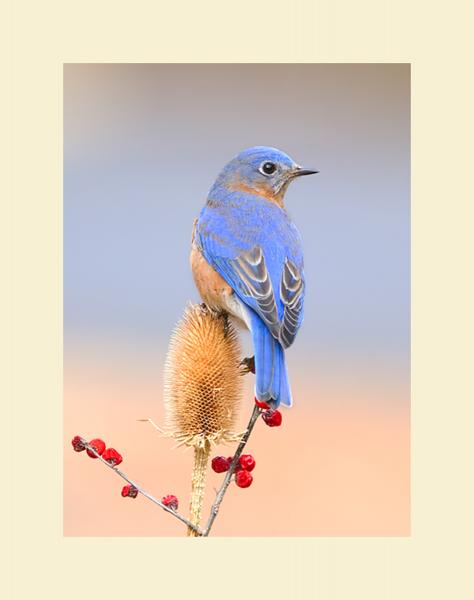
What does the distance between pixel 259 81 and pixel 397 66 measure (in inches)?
69.1

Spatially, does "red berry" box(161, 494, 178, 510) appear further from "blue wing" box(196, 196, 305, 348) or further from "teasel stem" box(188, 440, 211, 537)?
"blue wing" box(196, 196, 305, 348)

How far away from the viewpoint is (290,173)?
437 centimetres

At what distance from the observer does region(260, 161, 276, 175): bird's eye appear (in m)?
4.38

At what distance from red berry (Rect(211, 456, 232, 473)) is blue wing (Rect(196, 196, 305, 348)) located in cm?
70

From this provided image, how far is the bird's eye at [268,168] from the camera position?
14.4 ft

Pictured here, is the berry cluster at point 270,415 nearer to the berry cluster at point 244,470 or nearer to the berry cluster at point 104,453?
the berry cluster at point 244,470

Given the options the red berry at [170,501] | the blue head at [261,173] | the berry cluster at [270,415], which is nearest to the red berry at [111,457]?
the red berry at [170,501]

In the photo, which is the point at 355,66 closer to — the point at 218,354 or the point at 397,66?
the point at 397,66

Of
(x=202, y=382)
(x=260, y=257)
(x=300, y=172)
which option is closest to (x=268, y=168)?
(x=300, y=172)

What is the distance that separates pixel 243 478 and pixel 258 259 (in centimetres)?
133

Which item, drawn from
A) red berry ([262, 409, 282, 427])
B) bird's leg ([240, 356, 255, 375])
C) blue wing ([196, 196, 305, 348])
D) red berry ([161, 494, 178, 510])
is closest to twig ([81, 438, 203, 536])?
red berry ([161, 494, 178, 510])

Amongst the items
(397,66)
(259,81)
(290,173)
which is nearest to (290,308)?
(290,173)

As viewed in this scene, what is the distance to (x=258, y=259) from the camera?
3.79 meters

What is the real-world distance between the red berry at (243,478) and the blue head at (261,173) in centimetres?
202
